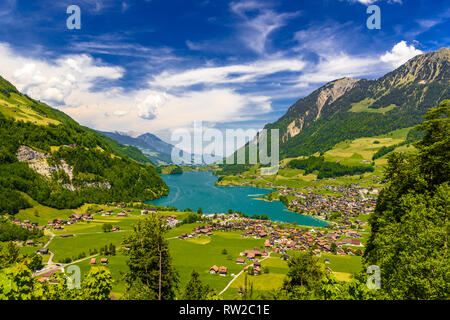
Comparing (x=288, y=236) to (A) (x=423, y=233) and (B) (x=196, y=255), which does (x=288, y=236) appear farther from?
(A) (x=423, y=233)

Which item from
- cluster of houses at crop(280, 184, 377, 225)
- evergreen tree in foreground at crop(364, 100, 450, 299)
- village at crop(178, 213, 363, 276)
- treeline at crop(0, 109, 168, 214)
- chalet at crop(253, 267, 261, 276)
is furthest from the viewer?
cluster of houses at crop(280, 184, 377, 225)

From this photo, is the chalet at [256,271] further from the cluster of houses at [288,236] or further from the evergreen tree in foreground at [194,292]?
the evergreen tree in foreground at [194,292]

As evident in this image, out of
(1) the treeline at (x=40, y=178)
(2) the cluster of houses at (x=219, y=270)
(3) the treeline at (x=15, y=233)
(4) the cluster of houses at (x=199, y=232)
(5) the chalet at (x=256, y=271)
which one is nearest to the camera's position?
(5) the chalet at (x=256, y=271)

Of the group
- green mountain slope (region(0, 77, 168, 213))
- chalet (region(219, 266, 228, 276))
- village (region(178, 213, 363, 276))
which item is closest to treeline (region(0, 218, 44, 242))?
green mountain slope (region(0, 77, 168, 213))

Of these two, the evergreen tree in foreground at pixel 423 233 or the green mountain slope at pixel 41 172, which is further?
the green mountain slope at pixel 41 172

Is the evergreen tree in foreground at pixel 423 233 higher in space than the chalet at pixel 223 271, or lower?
higher

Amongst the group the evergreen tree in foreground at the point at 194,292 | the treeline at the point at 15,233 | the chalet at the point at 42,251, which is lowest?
the chalet at the point at 42,251

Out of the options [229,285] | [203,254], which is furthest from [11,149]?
[229,285]

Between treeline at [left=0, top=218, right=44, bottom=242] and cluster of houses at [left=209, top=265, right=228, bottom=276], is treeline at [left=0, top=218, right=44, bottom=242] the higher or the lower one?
the higher one

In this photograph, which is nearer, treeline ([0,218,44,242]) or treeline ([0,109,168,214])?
treeline ([0,218,44,242])

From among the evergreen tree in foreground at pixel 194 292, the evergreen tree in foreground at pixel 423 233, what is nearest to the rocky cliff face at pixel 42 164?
the evergreen tree in foreground at pixel 194 292

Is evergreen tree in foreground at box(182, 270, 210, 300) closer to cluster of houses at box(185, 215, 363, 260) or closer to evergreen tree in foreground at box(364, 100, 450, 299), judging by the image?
evergreen tree in foreground at box(364, 100, 450, 299)

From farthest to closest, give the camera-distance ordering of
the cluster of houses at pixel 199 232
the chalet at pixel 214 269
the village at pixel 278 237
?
the cluster of houses at pixel 199 232 → the village at pixel 278 237 → the chalet at pixel 214 269
